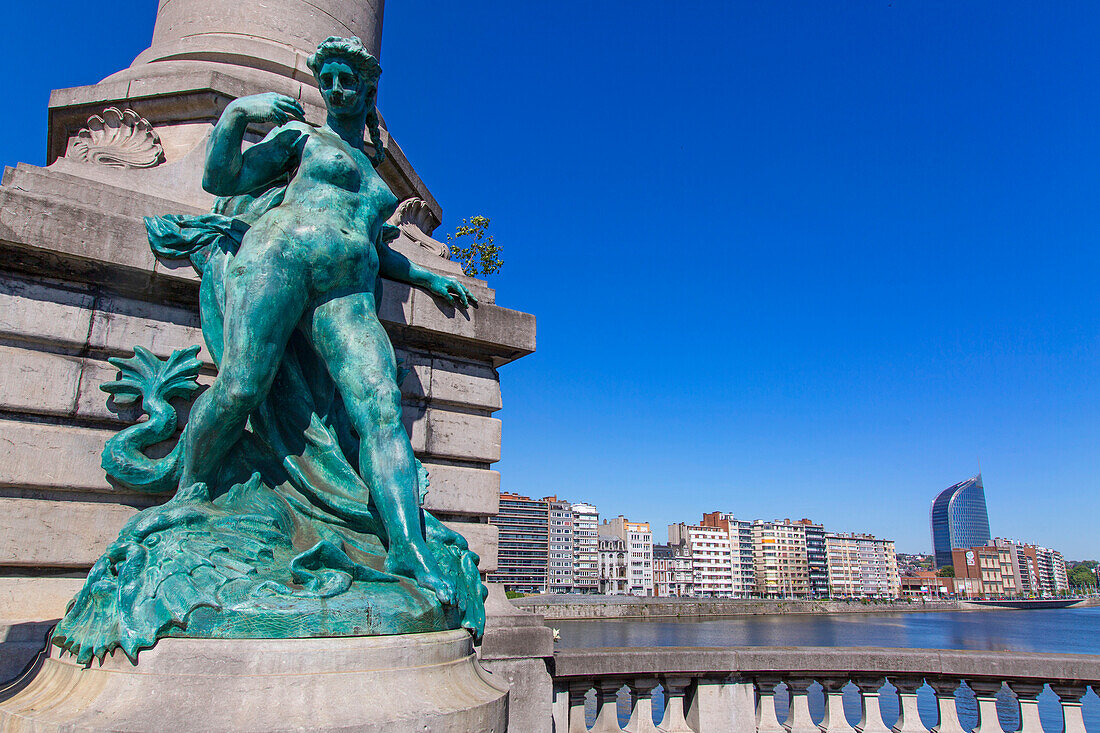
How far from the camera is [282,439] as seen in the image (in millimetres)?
4086

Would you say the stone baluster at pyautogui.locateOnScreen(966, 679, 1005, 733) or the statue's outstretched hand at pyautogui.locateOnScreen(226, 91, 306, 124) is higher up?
the statue's outstretched hand at pyautogui.locateOnScreen(226, 91, 306, 124)

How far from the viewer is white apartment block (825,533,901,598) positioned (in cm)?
15738

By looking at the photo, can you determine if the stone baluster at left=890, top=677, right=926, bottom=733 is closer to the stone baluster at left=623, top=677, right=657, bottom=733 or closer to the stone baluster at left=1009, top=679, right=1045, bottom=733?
the stone baluster at left=1009, top=679, right=1045, bottom=733

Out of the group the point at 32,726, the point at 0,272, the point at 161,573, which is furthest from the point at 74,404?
the point at 32,726

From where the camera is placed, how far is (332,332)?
3.88 meters

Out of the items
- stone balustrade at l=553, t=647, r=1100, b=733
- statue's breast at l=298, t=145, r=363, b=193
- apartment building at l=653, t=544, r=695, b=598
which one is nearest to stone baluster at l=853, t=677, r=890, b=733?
stone balustrade at l=553, t=647, r=1100, b=733

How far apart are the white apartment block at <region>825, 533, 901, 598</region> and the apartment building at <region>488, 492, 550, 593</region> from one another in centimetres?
6857

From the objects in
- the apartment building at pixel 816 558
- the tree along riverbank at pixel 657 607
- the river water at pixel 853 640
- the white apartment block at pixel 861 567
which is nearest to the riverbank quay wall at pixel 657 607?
the tree along riverbank at pixel 657 607

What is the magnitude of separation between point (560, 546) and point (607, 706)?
426 ft

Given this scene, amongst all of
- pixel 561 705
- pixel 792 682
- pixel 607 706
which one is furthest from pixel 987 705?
pixel 561 705

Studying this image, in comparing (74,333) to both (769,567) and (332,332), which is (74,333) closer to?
(332,332)

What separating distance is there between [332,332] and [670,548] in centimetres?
14819

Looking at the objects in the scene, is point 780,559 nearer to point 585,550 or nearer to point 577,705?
point 585,550

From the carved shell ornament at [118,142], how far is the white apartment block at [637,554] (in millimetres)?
131199
